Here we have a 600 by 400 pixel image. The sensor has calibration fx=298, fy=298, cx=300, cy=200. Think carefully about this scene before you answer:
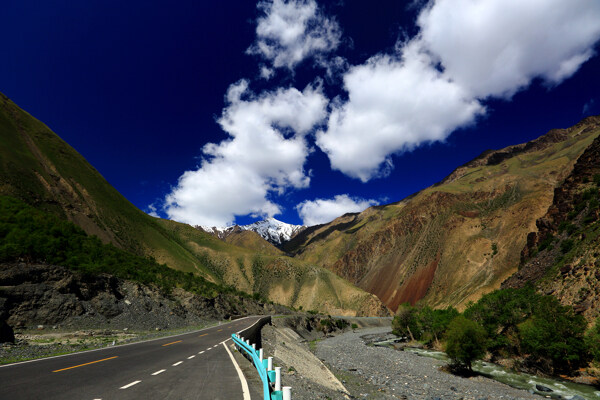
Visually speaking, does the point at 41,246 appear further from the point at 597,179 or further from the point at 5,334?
the point at 597,179

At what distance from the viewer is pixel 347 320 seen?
10912 cm

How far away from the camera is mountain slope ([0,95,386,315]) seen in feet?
272

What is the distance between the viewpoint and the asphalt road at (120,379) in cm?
820

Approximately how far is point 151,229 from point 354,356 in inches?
4042

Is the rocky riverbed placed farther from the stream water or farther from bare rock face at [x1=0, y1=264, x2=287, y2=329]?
bare rock face at [x1=0, y1=264, x2=287, y2=329]

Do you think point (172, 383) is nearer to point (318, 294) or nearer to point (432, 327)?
point (432, 327)

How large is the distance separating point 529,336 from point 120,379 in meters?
42.5

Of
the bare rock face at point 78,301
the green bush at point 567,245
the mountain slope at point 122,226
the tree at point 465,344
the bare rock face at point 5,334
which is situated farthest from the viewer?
the mountain slope at point 122,226

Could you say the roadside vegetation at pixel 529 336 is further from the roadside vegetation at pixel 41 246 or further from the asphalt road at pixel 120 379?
the roadside vegetation at pixel 41 246

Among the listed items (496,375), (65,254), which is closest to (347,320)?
(496,375)

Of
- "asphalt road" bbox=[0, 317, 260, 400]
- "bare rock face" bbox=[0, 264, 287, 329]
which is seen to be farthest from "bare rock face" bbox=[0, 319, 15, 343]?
"asphalt road" bbox=[0, 317, 260, 400]

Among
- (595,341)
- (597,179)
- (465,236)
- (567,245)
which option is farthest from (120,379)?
(465,236)

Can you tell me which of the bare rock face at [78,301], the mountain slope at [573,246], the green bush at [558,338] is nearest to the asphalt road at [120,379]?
the bare rock face at [78,301]

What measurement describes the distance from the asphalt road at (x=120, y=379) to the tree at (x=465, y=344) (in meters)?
30.8
